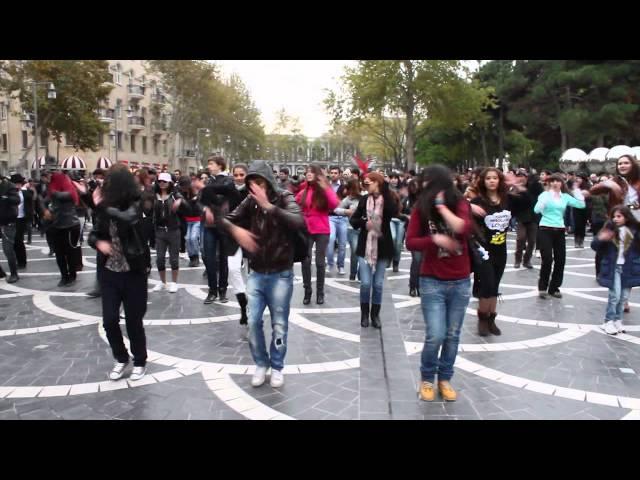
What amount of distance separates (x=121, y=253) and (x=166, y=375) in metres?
1.24

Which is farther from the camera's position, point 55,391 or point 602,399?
point 55,391

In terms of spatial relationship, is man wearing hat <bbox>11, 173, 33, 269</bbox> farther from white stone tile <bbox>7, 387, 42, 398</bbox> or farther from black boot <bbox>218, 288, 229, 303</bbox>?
white stone tile <bbox>7, 387, 42, 398</bbox>

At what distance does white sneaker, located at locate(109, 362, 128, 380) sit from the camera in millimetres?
4731

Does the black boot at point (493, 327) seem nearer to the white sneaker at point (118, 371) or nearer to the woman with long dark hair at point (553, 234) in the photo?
the woman with long dark hair at point (553, 234)

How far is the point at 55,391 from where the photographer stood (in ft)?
14.7

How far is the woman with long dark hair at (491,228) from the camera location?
19.4 feet

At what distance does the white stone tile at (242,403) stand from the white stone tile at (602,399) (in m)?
2.82

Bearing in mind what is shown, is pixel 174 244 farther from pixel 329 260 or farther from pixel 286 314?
pixel 286 314

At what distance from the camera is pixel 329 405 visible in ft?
13.7

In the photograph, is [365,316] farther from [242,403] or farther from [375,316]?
[242,403]

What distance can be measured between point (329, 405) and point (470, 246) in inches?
69.1

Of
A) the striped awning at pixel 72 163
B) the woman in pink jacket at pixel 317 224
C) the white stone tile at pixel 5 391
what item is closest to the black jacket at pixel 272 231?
the white stone tile at pixel 5 391

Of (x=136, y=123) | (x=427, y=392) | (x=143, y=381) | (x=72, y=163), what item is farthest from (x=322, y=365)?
(x=136, y=123)
